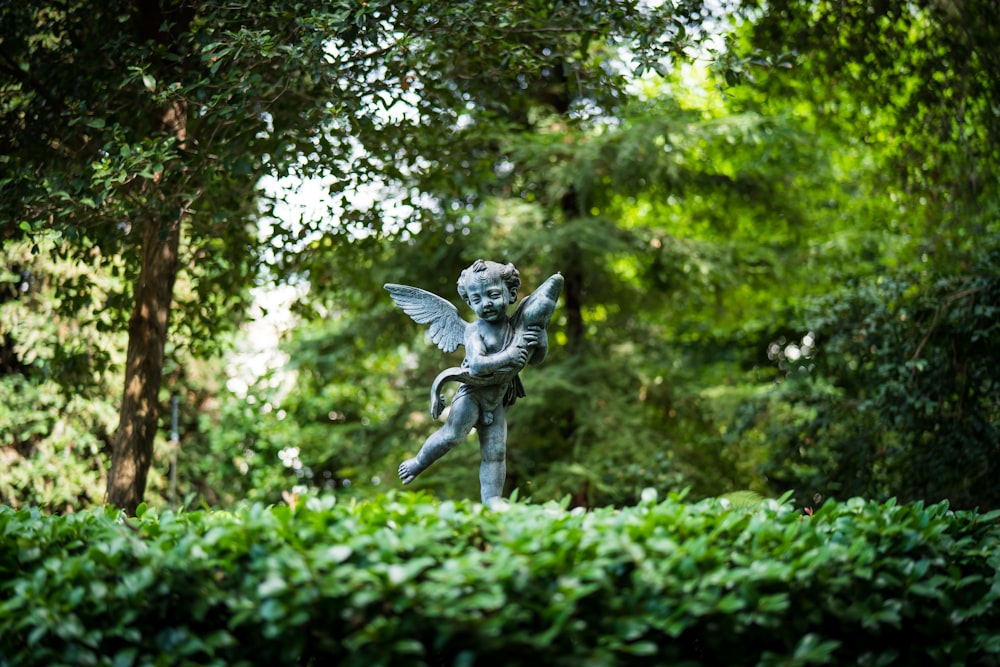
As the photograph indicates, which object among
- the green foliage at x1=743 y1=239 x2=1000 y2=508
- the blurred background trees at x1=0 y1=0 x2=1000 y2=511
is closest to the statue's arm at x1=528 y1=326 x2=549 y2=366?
the blurred background trees at x1=0 y1=0 x2=1000 y2=511

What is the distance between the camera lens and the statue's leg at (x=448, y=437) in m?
5.95

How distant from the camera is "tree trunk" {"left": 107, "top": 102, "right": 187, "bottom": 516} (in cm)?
860

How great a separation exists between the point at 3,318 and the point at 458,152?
7258 mm

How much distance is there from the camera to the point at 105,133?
7844 mm

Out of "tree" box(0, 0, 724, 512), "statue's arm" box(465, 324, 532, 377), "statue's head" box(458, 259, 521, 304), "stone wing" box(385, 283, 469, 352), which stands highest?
"tree" box(0, 0, 724, 512)

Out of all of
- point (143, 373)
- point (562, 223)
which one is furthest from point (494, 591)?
point (562, 223)

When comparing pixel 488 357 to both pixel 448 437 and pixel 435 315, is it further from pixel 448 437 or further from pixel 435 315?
pixel 435 315

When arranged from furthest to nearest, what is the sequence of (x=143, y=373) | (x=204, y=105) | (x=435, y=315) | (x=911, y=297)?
(x=911, y=297) < (x=143, y=373) < (x=204, y=105) < (x=435, y=315)

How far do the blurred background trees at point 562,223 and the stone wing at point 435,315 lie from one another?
2005 millimetres

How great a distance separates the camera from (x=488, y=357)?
5801 millimetres

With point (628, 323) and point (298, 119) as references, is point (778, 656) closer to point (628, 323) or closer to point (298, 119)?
point (298, 119)

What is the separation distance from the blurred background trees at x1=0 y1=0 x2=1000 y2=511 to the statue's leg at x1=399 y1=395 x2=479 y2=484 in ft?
9.28

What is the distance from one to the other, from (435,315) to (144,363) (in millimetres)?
3665

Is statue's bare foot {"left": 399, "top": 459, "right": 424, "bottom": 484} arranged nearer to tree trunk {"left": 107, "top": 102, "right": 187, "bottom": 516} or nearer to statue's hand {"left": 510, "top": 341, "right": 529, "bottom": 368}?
statue's hand {"left": 510, "top": 341, "right": 529, "bottom": 368}
